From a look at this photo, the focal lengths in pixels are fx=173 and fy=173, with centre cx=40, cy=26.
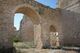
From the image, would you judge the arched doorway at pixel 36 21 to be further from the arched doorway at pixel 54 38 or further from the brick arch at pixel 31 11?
the arched doorway at pixel 54 38

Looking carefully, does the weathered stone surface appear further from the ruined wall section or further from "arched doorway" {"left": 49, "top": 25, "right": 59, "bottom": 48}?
"arched doorway" {"left": 49, "top": 25, "right": 59, "bottom": 48}

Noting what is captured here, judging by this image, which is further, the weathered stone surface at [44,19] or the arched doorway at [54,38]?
the arched doorway at [54,38]

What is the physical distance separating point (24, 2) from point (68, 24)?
15.3 ft

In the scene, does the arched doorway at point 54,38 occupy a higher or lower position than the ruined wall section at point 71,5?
lower

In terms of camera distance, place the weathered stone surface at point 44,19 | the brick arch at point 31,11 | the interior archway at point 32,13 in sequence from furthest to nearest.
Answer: the interior archway at point 32,13 → the brick arch at point 31,11 → the weathered stone surface at point 44,19

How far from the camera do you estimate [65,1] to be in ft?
58.9

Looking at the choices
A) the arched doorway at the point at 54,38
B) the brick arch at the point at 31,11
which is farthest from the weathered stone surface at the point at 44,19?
the arched doorway at the point at 54,38

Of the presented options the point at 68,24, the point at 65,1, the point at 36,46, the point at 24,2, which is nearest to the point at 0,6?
the point at 24,2

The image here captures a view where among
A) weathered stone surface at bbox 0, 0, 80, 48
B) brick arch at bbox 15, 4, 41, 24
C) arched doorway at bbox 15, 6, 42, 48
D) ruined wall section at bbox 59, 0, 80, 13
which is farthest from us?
ruined wall section at bbox 59, 0, 80, 13

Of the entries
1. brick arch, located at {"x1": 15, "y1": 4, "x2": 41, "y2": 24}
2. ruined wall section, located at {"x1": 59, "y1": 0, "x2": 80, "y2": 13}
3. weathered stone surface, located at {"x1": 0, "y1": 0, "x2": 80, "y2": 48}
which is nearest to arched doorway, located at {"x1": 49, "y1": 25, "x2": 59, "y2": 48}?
weathered stone surface, located at {"x1": 0, "y1": 0, "x2": 80, "y2": 48}

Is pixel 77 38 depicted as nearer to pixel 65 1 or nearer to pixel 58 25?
pixel 58 25

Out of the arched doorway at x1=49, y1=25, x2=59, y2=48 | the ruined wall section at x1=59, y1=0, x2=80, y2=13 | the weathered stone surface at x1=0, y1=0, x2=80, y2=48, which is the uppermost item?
the ruined wall section at x1=59, y1=0, x2=80, y2=13

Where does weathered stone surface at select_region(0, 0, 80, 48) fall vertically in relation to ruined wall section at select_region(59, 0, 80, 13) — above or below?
below

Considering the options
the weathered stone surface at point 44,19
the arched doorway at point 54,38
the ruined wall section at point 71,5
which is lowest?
the arched doorway at point 54,38
